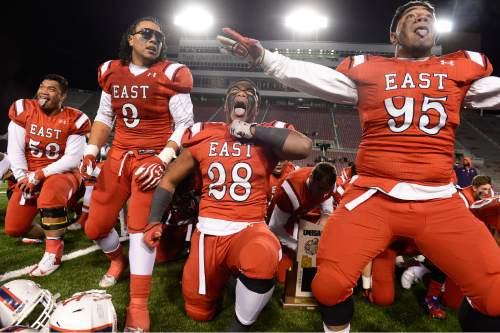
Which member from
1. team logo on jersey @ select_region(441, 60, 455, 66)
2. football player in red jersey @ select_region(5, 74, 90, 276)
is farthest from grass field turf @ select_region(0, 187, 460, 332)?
team logo on jersey @ select_region(441, 60, 455, 66)

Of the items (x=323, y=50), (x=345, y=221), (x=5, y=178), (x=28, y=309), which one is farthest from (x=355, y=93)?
(x=323, y=50)

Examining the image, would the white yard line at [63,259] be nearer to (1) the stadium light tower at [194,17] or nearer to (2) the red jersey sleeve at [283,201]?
(2) the red jersey sleeve at [283,201]

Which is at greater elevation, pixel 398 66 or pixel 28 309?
pixel 398 66

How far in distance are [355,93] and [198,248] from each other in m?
1.44

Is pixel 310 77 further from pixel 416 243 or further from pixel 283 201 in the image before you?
pixel 283 201

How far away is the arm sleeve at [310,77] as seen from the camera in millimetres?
2035

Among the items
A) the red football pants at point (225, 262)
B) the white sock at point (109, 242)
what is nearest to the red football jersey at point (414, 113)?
the red football pants at point (225, 262)

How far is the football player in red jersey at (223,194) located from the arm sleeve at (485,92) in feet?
3.13

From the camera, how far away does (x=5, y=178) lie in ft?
15.7

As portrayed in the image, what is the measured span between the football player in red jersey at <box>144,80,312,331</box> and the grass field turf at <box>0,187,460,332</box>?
23cm

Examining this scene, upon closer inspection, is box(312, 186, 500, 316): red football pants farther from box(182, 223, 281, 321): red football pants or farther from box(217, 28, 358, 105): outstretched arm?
box(217, 28, 358, 105): outstretched arm

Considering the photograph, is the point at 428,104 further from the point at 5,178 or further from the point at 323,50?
the point at 323,50

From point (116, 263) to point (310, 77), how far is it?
8.15 feet

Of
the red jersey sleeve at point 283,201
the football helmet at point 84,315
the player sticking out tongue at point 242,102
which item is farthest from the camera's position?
the red jersey sleeve at point 283,201
